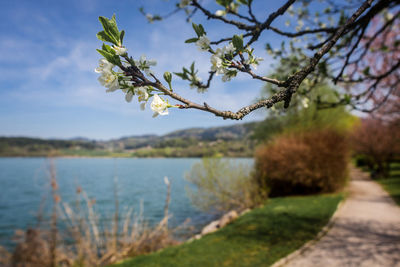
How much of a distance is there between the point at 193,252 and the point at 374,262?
3.54 m

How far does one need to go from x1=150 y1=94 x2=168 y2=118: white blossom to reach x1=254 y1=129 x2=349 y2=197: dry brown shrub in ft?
38.2

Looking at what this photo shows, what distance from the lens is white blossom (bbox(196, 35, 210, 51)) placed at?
1.20 m

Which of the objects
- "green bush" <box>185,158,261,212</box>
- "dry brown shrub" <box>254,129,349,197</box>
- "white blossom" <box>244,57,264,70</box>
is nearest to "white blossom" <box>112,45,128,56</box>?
"white blossom" <box>244,57,264,70</box>

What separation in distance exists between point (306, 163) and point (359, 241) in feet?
22.4

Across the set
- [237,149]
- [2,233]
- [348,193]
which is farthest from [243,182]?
[2,233]

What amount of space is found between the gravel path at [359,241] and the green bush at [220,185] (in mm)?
3924

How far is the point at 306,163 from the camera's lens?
11.9 metres

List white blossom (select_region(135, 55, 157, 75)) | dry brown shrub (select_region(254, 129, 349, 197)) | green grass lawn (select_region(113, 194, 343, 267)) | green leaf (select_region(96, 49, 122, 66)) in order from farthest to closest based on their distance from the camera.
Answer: dry brown shrub (select_region(254, 129, 349, 197)), green grass lawn (select_region(113, 194, 343, 267)), white blossom (select_region(135, 55, 157, 75)), green leaf (select_region(96, 49, 122, 66))

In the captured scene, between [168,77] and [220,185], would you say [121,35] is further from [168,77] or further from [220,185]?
[220,185]

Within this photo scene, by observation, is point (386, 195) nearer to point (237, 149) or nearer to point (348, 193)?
point (348, 193)

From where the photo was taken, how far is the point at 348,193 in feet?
38.6

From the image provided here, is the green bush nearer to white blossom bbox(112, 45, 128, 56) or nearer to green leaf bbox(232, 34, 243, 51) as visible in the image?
green leaf bbox(232, 34, 243, 51)

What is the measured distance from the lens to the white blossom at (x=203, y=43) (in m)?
1.20

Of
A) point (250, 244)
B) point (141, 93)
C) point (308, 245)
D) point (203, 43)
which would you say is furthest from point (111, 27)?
point (308, 245)
